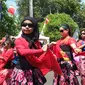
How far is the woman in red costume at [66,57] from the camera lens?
7.46 meters

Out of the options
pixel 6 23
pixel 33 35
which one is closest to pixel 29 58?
pixel 33 35

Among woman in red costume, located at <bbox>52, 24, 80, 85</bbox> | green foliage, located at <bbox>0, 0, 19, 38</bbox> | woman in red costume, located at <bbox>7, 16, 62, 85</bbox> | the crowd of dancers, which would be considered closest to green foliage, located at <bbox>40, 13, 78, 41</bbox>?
green foliage, located at <bbox>0, 0, 19, 38</bbox>

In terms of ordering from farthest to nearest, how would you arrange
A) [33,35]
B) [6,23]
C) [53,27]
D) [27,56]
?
[53,27] < [6,23] < [33,35] < [27,56]

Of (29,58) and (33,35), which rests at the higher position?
(33,35)

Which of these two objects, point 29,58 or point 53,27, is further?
point 53,27

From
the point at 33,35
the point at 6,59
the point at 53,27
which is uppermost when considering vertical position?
the point at 33,35

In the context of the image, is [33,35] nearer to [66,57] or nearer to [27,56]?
[27,56]

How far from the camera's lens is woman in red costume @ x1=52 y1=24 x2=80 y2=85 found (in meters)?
7.46

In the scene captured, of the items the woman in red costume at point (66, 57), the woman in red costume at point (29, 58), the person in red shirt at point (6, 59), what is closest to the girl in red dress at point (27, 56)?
the woman in red costume at point (29, 58)

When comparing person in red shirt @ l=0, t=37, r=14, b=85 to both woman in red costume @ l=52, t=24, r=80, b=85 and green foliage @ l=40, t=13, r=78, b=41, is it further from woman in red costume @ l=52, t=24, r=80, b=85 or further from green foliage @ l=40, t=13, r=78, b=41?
green foliage @ l=40, t=13, r=78, b=41

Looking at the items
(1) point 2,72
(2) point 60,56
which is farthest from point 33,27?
(2) point 60,56

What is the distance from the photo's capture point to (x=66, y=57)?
7.52 m

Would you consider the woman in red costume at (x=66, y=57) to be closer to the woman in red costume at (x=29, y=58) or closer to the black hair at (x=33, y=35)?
the woman in red costume at (x=29, y=58)

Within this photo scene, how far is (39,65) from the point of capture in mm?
5562
